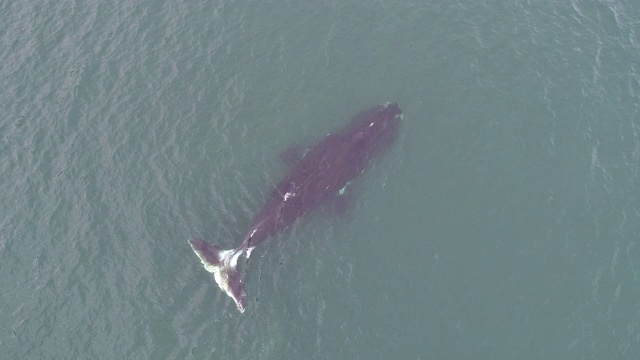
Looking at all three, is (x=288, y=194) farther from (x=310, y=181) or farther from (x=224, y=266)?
(x=224, y=266)

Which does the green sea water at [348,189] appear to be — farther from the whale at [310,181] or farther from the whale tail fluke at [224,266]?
the whale at [310,181]

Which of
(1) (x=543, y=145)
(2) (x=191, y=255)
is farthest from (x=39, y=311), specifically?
(1) (x=543, y=145)

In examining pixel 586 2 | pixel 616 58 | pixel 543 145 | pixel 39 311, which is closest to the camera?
pixel 39 311

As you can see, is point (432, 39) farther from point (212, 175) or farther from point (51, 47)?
point (51, 47)

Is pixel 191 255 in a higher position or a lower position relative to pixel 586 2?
higher

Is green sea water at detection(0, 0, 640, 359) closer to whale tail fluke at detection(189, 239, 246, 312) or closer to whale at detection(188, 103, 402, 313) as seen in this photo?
whale tail fluke at detection(189, 239, 246, 312)

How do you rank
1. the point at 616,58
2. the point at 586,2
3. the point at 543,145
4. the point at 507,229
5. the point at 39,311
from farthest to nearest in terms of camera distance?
1. the point at 586,2
2. the point at 616,58
3. the point at 543,145
4. the point at 507,229
5. the point at 39,311

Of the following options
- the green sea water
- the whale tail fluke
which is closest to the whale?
the whale tail fluke
